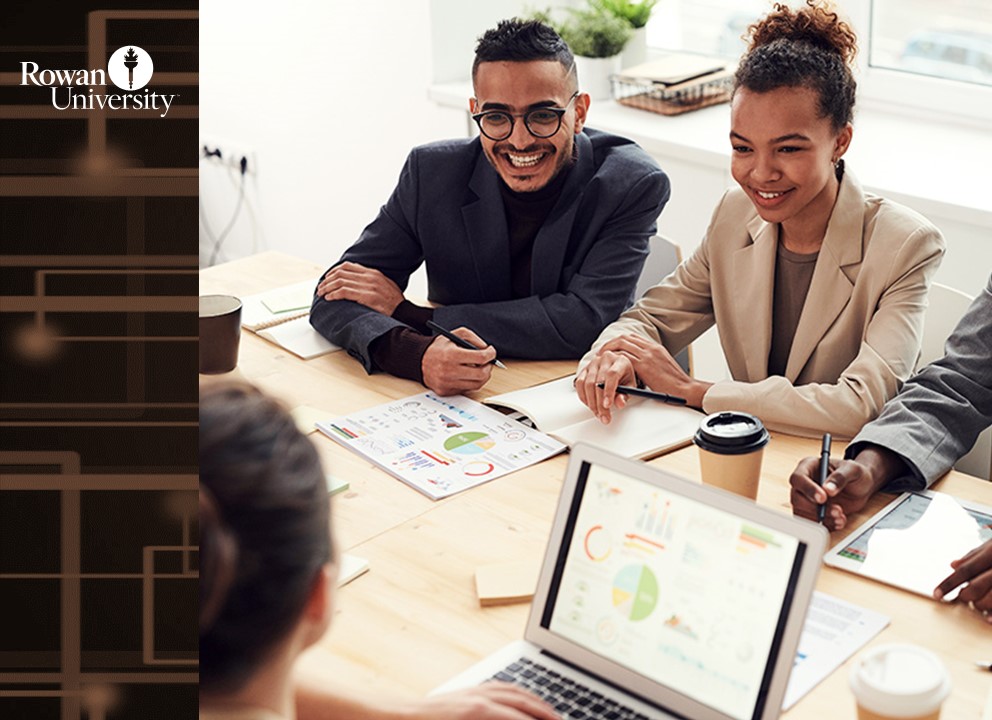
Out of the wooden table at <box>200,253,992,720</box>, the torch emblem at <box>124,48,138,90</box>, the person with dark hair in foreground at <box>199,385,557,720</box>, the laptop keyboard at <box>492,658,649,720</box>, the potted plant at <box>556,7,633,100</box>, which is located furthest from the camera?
the potted plant at <box>556,7,633,100</box>

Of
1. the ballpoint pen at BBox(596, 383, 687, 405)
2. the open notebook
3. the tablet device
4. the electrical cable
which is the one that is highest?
the tablet device

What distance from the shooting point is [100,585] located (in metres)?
1.19

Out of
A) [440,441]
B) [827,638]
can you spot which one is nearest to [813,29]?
[440,441]

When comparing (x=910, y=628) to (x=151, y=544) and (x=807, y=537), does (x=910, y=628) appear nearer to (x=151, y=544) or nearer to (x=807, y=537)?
(x=807, y=537)

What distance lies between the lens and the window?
3.09 m

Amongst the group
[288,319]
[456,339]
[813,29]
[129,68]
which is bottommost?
[288,319]

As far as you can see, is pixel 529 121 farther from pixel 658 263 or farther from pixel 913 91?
pixel 913 91

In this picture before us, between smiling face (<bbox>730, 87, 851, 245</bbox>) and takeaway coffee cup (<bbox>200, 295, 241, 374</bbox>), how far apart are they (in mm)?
854

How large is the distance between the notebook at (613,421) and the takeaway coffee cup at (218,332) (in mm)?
426

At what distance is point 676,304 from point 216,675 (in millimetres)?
1440

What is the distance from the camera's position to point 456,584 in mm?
1492

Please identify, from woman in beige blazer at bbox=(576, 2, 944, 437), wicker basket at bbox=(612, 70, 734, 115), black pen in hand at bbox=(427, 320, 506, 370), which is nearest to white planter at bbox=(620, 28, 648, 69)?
wicker basket at bbox=(612, 70, 734, 115)

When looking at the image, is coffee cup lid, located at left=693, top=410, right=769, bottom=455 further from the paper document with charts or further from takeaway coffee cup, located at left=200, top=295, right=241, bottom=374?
takeaway coffee cup, located at left=200, top=295, right=241, bottom=374

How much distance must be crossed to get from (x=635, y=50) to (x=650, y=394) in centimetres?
193
